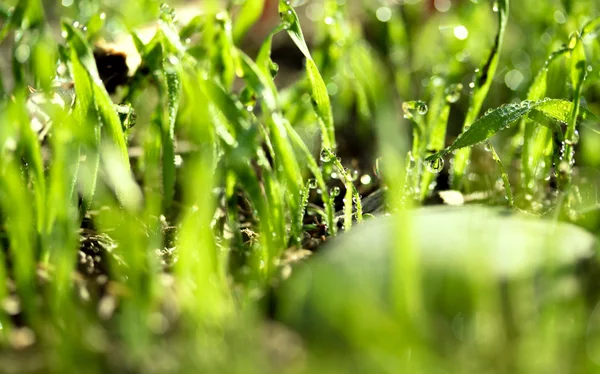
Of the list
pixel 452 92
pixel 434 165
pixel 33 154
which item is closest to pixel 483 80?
pixel 452 92

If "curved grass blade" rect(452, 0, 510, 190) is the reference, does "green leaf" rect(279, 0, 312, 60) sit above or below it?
above

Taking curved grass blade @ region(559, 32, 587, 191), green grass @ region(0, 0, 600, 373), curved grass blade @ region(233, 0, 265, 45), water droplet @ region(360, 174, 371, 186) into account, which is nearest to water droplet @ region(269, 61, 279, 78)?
green grass @ region(0, 0, 600, 373)

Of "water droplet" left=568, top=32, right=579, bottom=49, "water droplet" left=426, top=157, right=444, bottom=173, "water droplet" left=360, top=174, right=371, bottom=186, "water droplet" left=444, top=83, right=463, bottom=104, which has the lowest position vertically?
"water droplet" left=360, top=174, right=371, bottom=186

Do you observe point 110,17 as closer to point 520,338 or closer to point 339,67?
point 339,67

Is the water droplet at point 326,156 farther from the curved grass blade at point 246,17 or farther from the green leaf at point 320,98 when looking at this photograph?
the curved grass blade at point 246,17

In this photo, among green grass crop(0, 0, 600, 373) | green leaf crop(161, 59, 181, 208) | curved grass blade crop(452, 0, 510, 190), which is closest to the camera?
green grass crop(0, 0, 600, 373)

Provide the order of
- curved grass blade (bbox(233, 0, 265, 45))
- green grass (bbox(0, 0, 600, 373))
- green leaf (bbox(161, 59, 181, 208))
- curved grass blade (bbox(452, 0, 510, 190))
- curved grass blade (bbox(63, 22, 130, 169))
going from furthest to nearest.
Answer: curved grass blade (bbox(233, 0, 265, 45)), curved grass blade (bbox(452, 0, 510, 190)), green leaf (bbox(161, 59, 181, 208)), curved grass blade (bbox(63, 22, 130, 169)), green grass (bbox(0, 0, 600, 373))

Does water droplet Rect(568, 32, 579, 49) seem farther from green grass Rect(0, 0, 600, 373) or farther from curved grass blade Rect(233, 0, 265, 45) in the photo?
curved grass blade Rect(233, 0, 265, 45)

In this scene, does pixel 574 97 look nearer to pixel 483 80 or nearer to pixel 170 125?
pixel 483 80

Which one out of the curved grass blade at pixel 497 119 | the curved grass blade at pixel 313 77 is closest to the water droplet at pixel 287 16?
the curved grass blade at pixel 313 77
